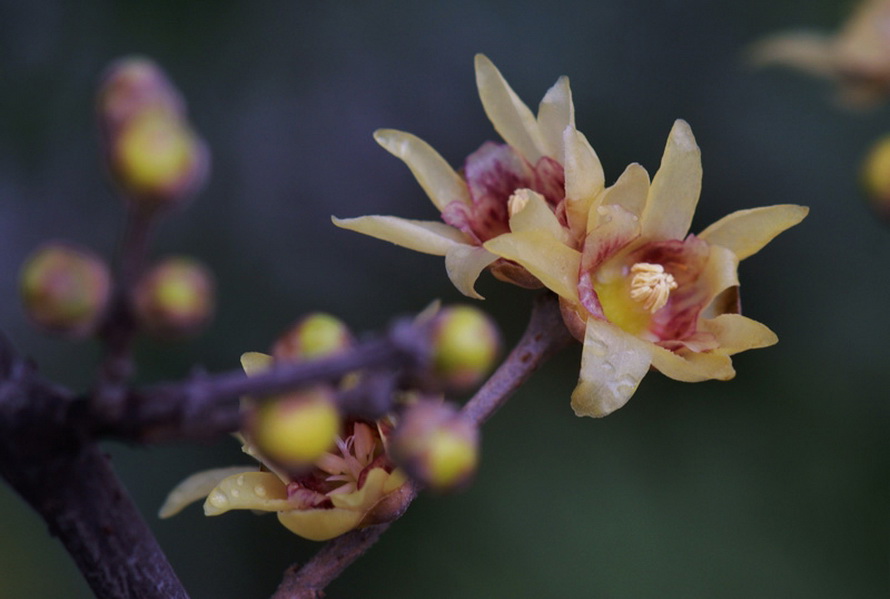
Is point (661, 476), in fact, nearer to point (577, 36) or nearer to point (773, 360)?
point (773, 360)

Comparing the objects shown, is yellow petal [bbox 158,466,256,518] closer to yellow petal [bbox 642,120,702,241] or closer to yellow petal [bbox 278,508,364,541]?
yellow petal [bbox 278,508,364,541]

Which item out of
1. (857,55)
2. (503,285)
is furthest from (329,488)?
(503,285)

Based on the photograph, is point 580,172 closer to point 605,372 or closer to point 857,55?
point 605,372

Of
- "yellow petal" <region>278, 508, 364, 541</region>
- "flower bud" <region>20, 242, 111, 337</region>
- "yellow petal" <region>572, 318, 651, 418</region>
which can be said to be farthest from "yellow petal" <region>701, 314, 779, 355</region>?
"flower bud" <region>20, 242, 111, 337</region>

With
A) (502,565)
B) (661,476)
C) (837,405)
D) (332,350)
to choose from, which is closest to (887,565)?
(837,405)

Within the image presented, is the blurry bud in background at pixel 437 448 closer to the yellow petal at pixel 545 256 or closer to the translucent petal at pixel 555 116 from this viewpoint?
the yellow petal at pixel 545 256

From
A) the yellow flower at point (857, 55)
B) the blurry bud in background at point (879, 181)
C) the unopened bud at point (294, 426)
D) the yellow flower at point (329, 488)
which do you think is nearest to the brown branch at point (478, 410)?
the yellow flower at point (329, 488)

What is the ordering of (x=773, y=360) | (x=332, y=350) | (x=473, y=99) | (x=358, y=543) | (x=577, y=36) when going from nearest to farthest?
(x=332, y=350) → (x=358, y=543) → (x=773, y=360) → (x=577, y=36) → (x=473, y=99)
